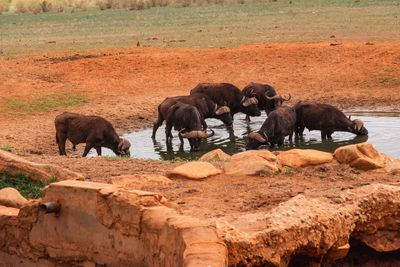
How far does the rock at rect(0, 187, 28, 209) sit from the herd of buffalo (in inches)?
224

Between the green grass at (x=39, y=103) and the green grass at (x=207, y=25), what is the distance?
11.6 metres

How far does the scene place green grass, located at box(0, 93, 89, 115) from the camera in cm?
1903

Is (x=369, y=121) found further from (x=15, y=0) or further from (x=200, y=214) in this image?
(x=15, y=0)

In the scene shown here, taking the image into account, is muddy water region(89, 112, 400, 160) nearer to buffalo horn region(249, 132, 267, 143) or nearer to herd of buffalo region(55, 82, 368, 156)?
herd of buffalo region(55, 82, 368, 156)

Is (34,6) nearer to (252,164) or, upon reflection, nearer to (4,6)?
(4,6)

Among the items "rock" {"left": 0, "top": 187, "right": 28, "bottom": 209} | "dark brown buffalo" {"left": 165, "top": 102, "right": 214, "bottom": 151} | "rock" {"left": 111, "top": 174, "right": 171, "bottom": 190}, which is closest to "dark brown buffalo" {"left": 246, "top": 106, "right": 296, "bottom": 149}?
"dark brown buffalo" {"left": 165, "top": 102, "right": 214, "bottom": 151}

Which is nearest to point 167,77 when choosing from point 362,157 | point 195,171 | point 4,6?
point 195,171

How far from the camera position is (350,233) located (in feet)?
24.1

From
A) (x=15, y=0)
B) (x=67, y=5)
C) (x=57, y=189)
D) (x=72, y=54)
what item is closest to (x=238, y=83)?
(x=72, y=54)

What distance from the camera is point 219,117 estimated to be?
17969 millimetres

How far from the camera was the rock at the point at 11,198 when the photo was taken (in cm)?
830

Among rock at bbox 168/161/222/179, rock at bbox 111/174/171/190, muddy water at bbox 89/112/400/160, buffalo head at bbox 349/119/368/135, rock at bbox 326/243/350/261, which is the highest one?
rock at bbox 111/174/171/190

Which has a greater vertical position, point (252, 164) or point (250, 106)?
point (252, 164)

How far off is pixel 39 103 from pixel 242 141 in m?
7.27
